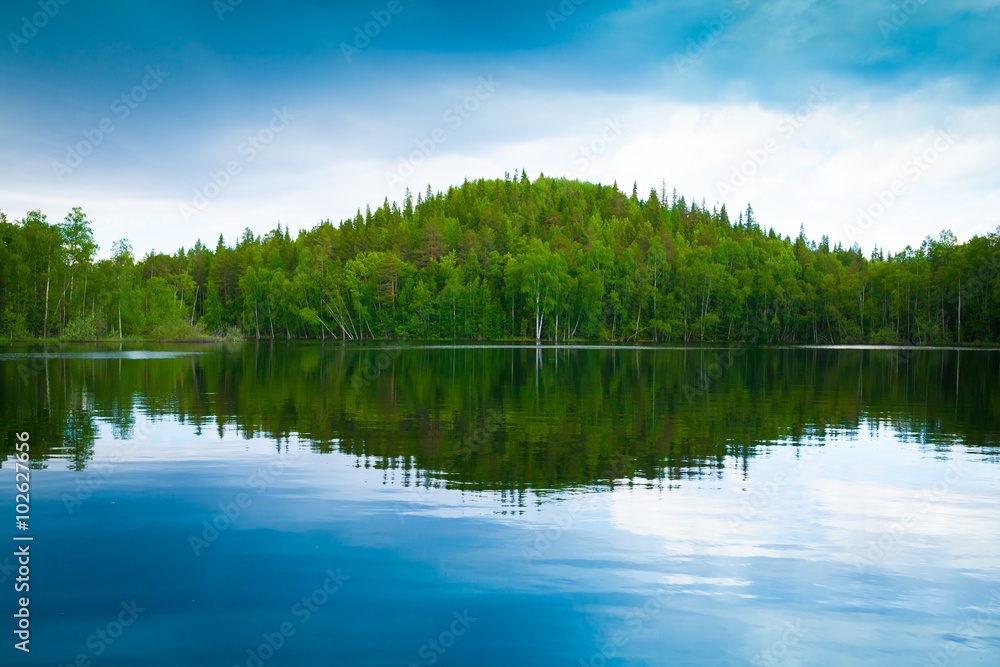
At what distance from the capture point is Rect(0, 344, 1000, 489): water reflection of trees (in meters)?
20.1

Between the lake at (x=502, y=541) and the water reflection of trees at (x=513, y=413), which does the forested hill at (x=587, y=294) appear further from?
the lake at (x=502, y=541)

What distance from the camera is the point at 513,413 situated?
97.1ft

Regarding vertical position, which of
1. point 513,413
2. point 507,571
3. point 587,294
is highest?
point 587,294

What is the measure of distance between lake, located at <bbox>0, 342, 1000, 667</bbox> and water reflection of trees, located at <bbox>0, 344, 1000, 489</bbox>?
211 mm

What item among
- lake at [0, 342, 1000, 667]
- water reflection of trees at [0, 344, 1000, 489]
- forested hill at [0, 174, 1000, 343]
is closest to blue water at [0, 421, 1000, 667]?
lake at [0, 342, 1000, 667]

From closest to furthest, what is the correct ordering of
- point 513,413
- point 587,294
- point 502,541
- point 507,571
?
point 507,571 → point 502,541 → point 513,413 → point 587,294

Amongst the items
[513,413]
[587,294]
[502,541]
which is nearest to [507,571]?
[502,541]

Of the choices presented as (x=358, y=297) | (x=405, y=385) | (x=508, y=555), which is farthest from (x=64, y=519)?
(x=358, y=297)

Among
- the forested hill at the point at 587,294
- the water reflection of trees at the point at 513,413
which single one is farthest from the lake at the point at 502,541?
the forested hill at the point at 587,294

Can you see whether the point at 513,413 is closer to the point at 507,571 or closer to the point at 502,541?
the point at 502,541

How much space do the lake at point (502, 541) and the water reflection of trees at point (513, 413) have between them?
0.21m

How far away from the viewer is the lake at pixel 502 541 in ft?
29.8

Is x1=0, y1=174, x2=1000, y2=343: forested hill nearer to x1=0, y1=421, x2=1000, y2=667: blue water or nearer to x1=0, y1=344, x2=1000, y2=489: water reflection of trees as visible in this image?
x1=0, y1=344, x2=1000, y2=489: water reflection of trees

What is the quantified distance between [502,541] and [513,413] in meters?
17.1
